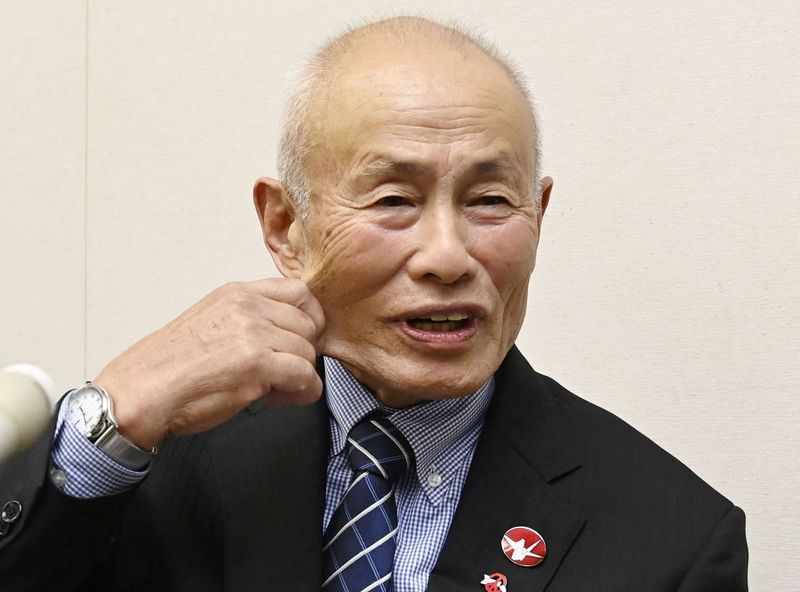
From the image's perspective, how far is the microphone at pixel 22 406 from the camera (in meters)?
1.40

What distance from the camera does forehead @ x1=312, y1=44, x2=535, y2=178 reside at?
1.85 m

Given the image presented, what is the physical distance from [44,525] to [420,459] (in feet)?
1.97

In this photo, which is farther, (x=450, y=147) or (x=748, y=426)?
(x=748, y=426)

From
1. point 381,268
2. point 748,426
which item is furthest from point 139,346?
point 748,426

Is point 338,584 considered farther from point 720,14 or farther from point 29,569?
point 720,14

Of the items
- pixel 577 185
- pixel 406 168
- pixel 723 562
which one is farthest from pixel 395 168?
pixel 577 185

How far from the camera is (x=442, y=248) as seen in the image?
1.81m

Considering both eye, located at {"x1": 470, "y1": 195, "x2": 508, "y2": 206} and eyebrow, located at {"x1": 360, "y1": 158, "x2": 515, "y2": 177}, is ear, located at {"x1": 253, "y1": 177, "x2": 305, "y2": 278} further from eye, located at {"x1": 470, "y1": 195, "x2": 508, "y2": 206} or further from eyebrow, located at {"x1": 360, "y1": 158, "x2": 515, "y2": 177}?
eye, located at {"x1": 470, "y1": 195, "x2": 508, "y2": 206}

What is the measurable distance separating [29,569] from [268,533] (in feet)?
1.21

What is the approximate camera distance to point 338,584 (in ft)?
6.23

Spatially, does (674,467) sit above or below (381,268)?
below

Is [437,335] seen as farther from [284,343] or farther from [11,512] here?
[11,512]

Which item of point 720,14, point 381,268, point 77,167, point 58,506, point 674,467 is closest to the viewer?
point 58,506

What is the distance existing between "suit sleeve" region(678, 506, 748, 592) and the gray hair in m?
0.62
